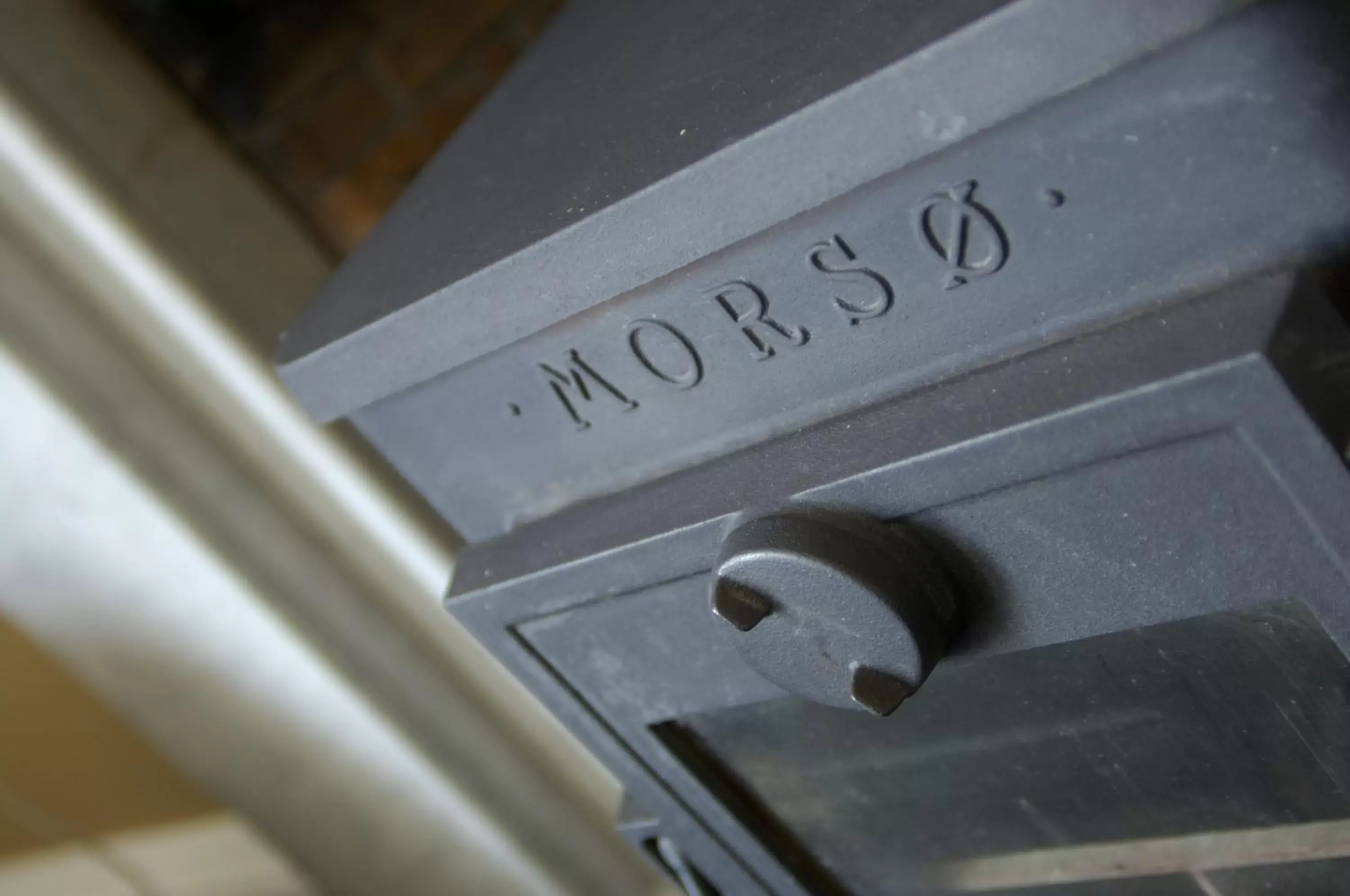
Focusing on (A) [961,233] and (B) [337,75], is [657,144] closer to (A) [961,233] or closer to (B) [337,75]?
(A) [961,233]

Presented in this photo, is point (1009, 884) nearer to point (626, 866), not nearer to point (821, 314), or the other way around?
point (821, 314)

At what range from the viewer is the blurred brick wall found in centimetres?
120

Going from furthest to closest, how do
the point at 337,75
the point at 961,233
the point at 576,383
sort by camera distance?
the point at 337,75
the point at 576,383
the point at 961,233

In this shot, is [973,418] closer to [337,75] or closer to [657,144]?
[657,144]

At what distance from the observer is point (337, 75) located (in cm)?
124

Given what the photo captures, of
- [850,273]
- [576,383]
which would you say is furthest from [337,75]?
[850,273]

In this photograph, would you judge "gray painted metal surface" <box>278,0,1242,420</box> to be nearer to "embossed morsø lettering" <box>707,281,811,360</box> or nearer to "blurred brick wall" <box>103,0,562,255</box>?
"embossed morsø lettering" <box>707,281,811,360</box>

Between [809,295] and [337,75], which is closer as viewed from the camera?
[809,295]

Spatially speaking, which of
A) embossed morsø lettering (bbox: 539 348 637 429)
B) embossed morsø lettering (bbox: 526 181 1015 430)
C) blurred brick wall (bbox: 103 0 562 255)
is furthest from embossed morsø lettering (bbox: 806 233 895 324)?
blurred brick wall (bbox: 103 0 562 255)

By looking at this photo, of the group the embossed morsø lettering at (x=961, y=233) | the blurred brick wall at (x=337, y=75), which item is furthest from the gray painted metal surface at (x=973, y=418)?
the blurred brick wall at (x=337, y=75)

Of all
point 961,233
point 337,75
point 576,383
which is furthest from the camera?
point 337,75

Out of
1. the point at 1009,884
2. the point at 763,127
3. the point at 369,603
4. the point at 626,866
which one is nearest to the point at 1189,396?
the point at 763,127

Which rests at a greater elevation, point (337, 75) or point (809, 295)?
point (337, 75)

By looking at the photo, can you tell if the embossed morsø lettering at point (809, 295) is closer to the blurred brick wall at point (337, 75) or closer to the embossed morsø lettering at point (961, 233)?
the embossed morsø lettering at point (961, 233)
